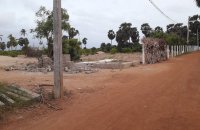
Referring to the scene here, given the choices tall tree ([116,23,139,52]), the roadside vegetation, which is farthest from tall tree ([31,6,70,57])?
tall tree ([116,23,139,52])

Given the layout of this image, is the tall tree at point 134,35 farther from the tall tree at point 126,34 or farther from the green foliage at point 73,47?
the green foliage at point 73,47

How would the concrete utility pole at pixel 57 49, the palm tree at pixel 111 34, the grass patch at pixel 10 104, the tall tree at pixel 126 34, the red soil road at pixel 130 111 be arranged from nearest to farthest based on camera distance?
the red soil road at pixel 130 111
the grass patch at pixel 10 104
the concrete utility pole at pixel 57 49
the tall tree at pixel 126 34
the palm tree at pixel 111 34

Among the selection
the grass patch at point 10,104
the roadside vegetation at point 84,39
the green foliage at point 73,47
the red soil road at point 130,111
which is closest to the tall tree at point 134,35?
the roadside vegetation at point 84,39

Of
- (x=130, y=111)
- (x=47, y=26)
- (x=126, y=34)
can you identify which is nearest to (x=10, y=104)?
(x=130, y=111)

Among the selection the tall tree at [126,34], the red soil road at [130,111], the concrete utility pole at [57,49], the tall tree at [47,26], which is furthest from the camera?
the tall tree at [126,34]

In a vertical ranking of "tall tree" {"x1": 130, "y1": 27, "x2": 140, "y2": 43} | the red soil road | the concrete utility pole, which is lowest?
the red soil road

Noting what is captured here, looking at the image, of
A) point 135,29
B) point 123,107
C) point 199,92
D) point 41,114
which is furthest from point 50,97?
point 135,29

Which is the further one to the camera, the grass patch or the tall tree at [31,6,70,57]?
the tall tree at [31,6,70,57]

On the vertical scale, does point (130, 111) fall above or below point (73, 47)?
below

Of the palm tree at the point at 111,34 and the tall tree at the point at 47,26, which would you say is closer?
the tall tree at the point at 47,26

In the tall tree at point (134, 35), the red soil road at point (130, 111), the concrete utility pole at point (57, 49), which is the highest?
the tall tree at point (134, 35)

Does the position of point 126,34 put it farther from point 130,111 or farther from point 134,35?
point 130,111

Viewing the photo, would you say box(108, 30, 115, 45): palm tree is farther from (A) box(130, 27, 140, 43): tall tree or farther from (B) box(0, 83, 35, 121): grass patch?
(B) box(0, 83, 35, 121): grass patch

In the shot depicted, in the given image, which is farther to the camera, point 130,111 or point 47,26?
point 47,26
